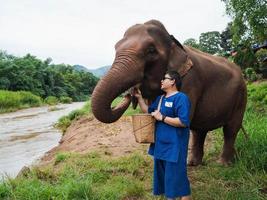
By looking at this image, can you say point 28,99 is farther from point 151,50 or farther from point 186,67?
point 151,50

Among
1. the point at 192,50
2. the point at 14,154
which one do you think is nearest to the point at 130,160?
the point at 192,50

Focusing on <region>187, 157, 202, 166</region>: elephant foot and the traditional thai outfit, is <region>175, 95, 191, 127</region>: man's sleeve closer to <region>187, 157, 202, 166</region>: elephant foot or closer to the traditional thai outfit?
the traditional thai outfit

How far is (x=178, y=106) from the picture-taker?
3.83 meters

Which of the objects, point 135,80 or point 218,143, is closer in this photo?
point 135,80

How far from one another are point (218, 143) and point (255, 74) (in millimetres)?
18072

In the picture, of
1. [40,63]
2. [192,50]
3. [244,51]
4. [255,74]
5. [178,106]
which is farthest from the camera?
[40,63]

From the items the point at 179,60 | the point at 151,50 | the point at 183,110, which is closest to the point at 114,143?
the point at 179,60

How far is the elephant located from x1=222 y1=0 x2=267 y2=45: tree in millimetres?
9163

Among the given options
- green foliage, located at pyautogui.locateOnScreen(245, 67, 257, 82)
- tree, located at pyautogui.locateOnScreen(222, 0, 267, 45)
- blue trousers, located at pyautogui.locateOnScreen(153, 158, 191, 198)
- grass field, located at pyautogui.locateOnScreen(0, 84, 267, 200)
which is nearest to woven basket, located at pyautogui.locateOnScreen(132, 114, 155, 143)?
blue trousers, located at pyautogui.locateOnScreen(153, 158, 191, 198)

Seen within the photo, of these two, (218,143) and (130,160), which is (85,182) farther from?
(218,143)

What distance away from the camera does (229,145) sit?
6090 mm

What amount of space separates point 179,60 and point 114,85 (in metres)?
0.94

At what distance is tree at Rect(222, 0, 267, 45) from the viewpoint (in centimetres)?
1445

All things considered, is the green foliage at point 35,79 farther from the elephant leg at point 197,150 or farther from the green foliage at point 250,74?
the elephant leg at point 197,150
